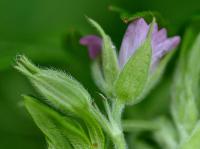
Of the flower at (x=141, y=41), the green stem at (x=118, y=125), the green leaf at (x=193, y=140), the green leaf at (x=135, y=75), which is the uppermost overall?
the flower at (x=141, y=41)

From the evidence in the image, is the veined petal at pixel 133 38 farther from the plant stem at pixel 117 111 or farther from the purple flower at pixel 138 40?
the plant stem at pixel 117 111

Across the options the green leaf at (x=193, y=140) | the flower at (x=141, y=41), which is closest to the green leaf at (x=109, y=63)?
the flower at (x=141, y=41)

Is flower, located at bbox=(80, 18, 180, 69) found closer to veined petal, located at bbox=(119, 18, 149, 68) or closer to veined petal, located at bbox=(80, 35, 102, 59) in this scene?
veined petal, located at bbox=(119, 18, 149, 68)

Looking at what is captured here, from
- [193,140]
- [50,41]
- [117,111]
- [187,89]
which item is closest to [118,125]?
[117,111]

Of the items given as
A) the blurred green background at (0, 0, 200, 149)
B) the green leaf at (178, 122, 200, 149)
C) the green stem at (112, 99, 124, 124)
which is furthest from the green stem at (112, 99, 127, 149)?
the blurred green background at (0, 0, 200, 149)

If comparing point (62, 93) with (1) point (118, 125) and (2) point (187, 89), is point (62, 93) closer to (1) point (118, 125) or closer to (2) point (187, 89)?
(1) point (118, 125)

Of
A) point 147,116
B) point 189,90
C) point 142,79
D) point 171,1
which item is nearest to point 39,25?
point 171,1
